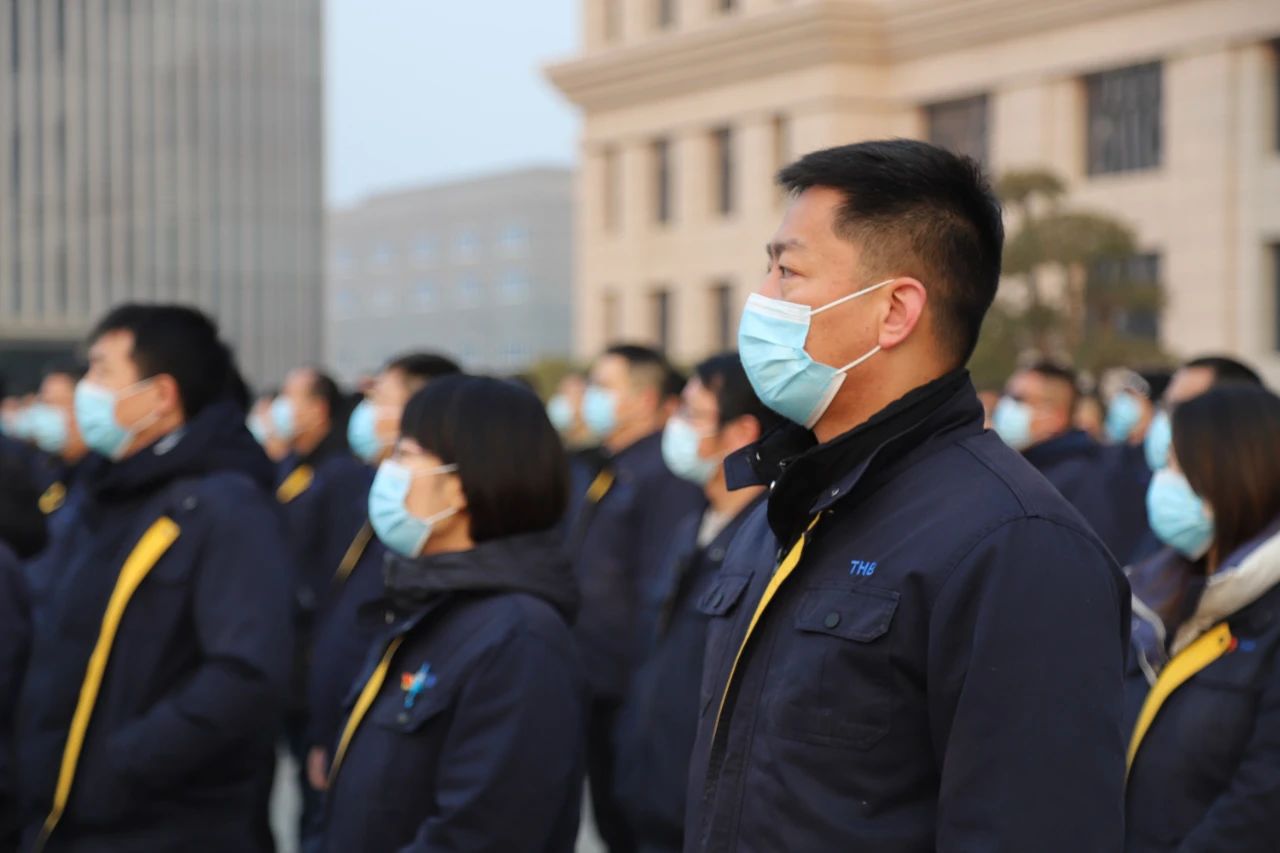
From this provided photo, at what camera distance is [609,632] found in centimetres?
806

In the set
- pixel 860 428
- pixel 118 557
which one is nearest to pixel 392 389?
pixel 118 557

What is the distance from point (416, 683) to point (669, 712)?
1696mm

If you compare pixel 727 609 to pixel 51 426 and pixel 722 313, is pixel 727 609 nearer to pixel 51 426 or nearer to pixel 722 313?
pixel 51 426

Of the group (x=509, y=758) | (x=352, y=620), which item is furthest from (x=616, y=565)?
(x=509, y=758)

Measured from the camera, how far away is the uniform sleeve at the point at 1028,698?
2.39 metres

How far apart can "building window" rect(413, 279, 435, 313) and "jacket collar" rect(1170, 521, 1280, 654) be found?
66651 millimetres

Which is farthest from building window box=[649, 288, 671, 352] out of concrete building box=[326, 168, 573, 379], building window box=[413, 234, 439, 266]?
building window box=[413, 234, 439, 266]

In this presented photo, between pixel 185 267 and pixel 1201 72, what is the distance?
27.3 meters

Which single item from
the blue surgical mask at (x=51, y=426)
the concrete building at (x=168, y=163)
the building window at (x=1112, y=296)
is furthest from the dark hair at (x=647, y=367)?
the concrete building at (x=168, y=163)

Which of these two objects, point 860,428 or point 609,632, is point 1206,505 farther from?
point 609,632

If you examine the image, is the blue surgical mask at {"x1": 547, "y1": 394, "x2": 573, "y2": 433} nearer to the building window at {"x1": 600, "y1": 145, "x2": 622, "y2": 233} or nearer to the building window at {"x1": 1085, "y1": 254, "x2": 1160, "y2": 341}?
the building window at {"x1": 1085, "y1": 254, "x2": 1160, "y2": 341}

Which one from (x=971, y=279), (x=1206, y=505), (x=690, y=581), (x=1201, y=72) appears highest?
(x=1201, y=72)

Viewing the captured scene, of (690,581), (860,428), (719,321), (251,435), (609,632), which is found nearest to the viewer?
(860,428)

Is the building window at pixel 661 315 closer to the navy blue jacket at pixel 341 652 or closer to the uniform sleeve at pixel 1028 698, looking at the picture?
the navy blue jacket at pixel 341 652
